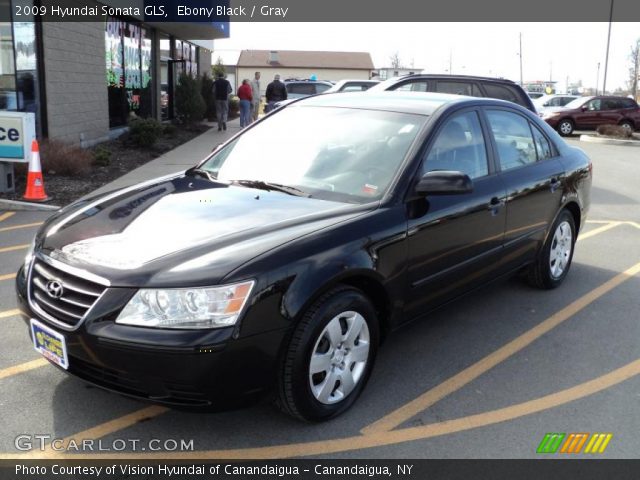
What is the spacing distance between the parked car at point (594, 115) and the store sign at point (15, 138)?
70.4 ft

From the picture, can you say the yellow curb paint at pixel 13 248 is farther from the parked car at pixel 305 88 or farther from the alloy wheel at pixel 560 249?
the parked car at pixel 305 88

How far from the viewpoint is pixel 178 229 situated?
3355mm

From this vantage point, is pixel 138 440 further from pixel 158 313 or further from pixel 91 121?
pixel 91 121

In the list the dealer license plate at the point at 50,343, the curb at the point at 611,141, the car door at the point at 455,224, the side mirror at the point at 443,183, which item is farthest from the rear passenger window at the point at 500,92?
the curb at the point at 611,141

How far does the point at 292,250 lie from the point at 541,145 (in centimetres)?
318

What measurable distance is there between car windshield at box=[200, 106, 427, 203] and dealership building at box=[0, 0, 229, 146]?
8296 mm

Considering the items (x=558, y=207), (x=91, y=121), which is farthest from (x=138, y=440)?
(x=91, y=121)

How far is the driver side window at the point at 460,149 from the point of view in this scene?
4117mm

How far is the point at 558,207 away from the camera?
5.48 m

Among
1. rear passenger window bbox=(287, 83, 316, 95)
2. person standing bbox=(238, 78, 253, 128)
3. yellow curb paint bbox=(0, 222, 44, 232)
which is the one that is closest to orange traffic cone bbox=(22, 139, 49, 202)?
yellow curb paint bbox=(0, 222, 44, 232)

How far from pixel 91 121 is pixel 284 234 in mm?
12509

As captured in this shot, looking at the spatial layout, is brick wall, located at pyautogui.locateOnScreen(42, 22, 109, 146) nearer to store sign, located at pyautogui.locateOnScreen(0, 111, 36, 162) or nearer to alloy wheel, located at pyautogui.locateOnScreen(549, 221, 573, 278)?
store sign, located at pyautogui.locateOnScreen(0, 111, 36, 162)

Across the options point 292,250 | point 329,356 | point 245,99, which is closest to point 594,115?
point 245,99

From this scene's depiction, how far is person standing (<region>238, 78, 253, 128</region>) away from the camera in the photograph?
1966 cm
